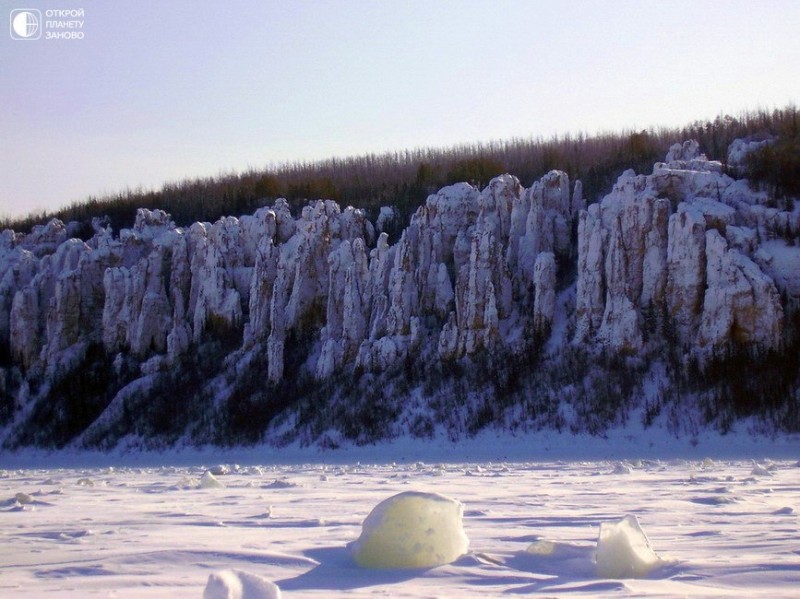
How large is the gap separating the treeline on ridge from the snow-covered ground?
80.3ft

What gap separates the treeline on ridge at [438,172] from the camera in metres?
38.6

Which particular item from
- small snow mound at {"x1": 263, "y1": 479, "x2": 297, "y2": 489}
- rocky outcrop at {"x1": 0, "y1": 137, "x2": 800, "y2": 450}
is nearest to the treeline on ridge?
rocky outcrop at {"x1": 0, "y1": 137, "x2": 800, "y2": 450}

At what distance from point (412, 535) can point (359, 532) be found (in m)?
1.58

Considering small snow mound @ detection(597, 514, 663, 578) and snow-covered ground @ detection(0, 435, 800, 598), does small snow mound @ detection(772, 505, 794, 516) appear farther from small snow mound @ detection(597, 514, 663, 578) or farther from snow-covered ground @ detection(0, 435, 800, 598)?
small snow mound @ detection(597, 514, 663, 578)

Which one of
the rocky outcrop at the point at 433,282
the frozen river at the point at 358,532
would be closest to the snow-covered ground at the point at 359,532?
the frozen river at the point at 358,532

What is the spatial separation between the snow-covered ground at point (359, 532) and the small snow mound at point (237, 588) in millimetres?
24

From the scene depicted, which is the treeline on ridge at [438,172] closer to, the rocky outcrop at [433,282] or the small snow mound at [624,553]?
the rocky outcrop at [433,282]

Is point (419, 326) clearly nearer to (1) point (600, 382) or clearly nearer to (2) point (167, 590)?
(1) point (600, 382)

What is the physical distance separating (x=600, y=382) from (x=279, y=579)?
2458 centimetres

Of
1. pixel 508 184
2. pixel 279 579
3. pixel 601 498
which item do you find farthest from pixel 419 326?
pixel 279 579

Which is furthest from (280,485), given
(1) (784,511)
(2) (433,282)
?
(2) (433,282)

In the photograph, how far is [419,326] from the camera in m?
34.2

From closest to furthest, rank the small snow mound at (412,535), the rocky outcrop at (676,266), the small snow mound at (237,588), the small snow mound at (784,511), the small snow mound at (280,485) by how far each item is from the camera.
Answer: the small snow mound at (237,588)
the small snow mound at (412,535)
the small snow mound at (784,511)
the small snow mound at (280,485)
the rocky outcrop at (676,266)

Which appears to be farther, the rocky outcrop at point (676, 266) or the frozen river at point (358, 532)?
the rocky outcrop at point (676, 266)
